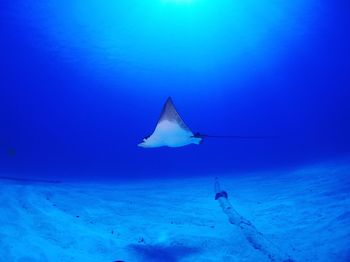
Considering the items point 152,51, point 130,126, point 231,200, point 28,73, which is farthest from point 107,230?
point 130,126

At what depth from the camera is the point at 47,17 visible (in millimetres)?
21250

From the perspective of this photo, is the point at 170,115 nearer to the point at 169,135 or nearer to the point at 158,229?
the point at 169,135

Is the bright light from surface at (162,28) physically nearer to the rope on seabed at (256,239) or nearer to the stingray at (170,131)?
the stingray at (170,131)

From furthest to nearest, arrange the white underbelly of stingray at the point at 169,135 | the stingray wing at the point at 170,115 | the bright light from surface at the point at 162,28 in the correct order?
1. the bright light from surface at the point at 162,28
2. the white underbelly of stingray at the point at 169,135
3. the stingray wing at the point at 170,115

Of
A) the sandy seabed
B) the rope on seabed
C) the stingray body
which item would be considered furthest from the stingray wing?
the rope on seabed

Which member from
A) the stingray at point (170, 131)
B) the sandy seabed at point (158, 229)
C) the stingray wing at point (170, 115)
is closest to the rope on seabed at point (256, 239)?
the sandy seabed at point (158, 229)

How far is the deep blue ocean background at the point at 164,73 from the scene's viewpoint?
23.7 m

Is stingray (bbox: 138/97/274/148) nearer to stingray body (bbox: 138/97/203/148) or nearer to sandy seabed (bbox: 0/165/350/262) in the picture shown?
stingray body (bbox: 138/97/203/148)

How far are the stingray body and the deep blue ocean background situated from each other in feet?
37.8

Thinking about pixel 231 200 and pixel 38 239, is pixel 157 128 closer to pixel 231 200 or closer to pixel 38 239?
pixel 38 239

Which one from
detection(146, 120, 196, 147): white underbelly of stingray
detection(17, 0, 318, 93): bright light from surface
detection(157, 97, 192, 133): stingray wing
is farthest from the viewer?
detection(17, 0, 318, 93): bright light from surface

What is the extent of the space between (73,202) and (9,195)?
1.39 metres

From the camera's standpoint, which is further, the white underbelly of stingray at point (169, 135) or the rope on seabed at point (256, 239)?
the white underbelly of stingray at point (169, 135)

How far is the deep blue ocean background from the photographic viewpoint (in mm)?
23688
